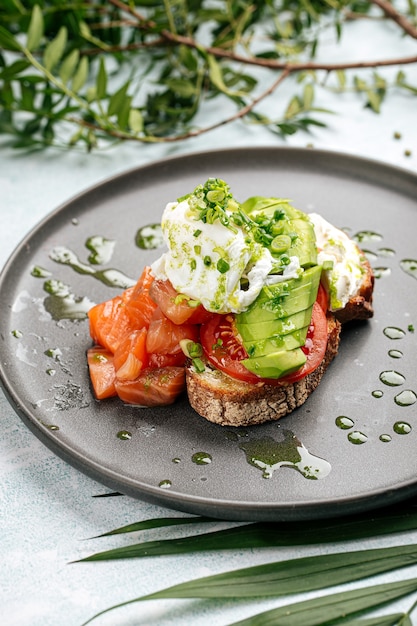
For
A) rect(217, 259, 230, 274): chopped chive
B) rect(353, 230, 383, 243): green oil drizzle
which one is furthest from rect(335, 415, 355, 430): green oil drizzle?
rect(353, 230, 383, 243): green oil drizzle

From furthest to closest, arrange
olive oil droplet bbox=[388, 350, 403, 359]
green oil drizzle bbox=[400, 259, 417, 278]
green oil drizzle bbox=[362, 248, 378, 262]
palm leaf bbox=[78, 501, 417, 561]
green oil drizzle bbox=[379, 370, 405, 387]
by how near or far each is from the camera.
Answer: green oil drizzle bbox=[362, 248, 378, 262], green oil drizzle bbox=[400, 259, 417, 278], olive oil droplet bbox=[388, 350, 403, 359], green oil drizzle bbox=[379, 370, 405, 387], palm leaf bbox=[78, 501, 417, 561]

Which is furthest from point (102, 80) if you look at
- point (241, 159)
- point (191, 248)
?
point (191, 248)

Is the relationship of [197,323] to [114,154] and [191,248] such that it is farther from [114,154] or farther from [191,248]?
[114,154]

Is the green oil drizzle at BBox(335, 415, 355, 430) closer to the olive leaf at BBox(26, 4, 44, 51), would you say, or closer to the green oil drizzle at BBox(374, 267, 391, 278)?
the green oil drizzle at BBox(374, 267, 391, 278)

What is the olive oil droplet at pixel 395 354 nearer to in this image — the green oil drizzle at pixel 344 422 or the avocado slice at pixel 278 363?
the green oil drizzle at pixel 344 422

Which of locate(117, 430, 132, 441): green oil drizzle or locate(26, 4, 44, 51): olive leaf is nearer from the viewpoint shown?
locate(117, 430, 132, 441): green oil drizzle

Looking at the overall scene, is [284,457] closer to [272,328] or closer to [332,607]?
[272,328]

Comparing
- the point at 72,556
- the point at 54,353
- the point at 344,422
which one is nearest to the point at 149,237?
the point at 54,353

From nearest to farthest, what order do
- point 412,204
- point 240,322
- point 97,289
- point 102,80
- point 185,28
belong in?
point 240,322
point 97,289
point 412,204
point 102,80
point 185,28
